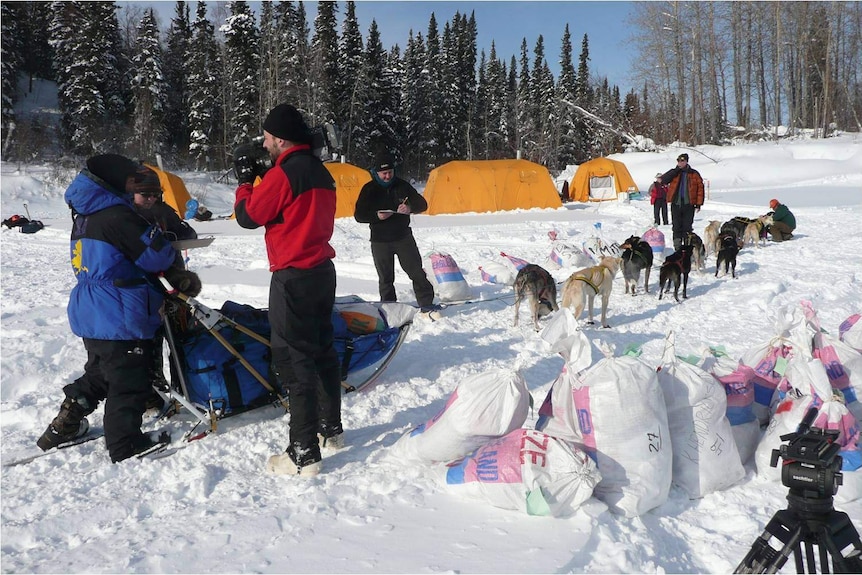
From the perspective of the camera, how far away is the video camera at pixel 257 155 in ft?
8.80

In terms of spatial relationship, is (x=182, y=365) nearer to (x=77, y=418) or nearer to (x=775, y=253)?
(x=77, y=418)

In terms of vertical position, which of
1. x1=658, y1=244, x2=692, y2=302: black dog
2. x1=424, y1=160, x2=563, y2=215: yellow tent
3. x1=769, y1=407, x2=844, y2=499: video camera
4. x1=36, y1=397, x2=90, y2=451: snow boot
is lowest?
x1=36, y1=397, x2=90, y2=451: snow boot

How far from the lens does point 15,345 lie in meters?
4.11

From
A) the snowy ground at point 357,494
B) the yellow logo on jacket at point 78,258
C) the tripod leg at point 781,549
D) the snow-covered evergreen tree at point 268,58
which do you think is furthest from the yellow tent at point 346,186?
the tripod leg at point 781,549

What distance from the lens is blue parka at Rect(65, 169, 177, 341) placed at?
106 inches

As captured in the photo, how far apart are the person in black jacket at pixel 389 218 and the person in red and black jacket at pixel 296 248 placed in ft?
8.21

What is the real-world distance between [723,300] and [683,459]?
16.1ft

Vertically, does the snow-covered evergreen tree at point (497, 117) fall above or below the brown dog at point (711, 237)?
above

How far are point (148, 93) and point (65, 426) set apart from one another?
33044mm

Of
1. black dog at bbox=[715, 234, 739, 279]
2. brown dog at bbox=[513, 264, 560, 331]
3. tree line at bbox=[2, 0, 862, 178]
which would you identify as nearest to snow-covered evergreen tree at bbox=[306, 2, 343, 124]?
tree line at bbox=[2, 0, 862, 178]

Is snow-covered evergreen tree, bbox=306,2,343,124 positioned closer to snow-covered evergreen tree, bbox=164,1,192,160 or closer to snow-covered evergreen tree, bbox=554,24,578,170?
snow-covered evergreen tree, bbox=164,1,192,160

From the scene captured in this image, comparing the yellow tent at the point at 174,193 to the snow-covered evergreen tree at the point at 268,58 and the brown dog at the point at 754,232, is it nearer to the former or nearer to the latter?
the snow-covered evergreen tree at the point at 268,58

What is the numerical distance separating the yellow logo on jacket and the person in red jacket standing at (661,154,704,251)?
8530 mm

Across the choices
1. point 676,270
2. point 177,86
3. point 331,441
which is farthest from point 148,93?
point 331,441
